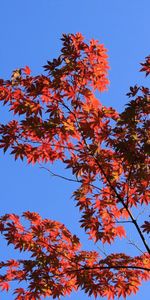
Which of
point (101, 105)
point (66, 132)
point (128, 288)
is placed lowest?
point (128, 288)

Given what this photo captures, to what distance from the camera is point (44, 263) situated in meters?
8.70

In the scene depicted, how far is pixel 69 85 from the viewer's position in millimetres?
9492

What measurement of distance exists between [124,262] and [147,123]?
2372mm

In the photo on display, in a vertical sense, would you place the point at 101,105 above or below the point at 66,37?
below

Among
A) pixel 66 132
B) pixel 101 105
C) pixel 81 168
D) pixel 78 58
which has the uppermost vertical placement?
pixel 78 58

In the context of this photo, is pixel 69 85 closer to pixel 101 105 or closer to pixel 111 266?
pixel 101 105

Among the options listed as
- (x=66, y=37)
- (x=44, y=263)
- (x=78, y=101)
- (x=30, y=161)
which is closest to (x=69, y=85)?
(x=78, y=101)

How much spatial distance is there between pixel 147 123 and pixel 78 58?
1927mm

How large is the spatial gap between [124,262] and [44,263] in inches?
53.0

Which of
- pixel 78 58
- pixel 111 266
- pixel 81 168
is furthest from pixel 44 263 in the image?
pixel 78 58

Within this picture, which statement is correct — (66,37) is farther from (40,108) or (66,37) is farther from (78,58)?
(40,108)

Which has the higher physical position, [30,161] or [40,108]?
[40,108]

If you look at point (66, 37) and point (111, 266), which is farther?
point (66, 37)

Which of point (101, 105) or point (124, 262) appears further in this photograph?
point (101, 105)
